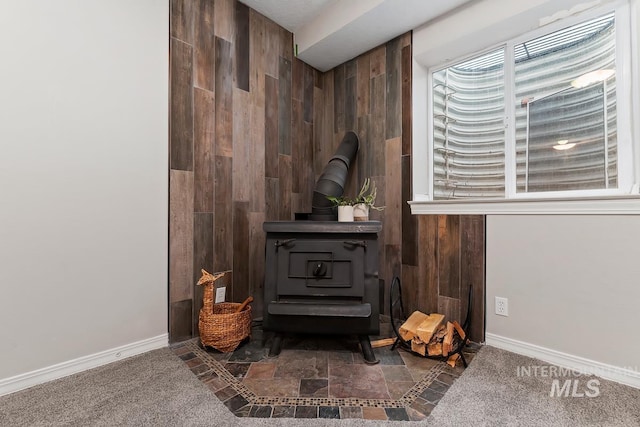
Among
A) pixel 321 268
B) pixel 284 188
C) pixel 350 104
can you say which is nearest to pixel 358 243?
pixel 321 268

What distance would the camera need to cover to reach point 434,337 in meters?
1.77

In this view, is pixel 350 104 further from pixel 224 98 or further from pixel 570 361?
pixel 570 361

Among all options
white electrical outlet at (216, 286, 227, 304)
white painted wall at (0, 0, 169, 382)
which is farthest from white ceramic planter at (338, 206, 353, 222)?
white painted wall at (0, 0, 169, 382)

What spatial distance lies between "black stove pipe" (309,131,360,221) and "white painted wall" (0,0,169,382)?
1.03 meters

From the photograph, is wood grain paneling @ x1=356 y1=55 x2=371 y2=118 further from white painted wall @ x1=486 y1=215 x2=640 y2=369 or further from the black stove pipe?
white painted wall @ x1=486 y1=215 x2=640 y2=369

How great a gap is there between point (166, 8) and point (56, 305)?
1.87 m

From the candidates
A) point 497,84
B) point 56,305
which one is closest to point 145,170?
point 56,305

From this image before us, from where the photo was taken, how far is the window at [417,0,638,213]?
1.64m

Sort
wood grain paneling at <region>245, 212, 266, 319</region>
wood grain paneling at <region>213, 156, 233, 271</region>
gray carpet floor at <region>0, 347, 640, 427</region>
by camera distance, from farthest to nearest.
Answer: wood grain paneling at <region>245, 212, 266, 319</region> → wood grain paneling at <region>213, 156, 233, 271</region> → gray carpet floor at <region>0, 347, 640, 427</region>

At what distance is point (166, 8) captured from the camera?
74.3 inches

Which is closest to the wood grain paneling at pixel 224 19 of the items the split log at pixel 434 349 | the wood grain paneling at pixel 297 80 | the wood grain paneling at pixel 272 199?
the wood grain paneling at pixel 297 80

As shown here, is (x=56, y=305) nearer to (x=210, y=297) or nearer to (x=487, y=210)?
(x=210, y=297)

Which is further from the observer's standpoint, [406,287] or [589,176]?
[406,287]

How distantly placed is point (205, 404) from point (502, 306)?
1.78 meters
